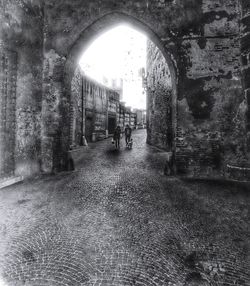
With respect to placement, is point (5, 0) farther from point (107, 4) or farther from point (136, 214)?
point (136, 214)

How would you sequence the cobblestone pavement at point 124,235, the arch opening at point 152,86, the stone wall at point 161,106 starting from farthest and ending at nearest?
the stone wall at point 161,106, the arch opening at point 152,86, the cobblestone pavement at point 124,235

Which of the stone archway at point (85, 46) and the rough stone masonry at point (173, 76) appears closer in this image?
the rough stone masonry at point (173, 76)

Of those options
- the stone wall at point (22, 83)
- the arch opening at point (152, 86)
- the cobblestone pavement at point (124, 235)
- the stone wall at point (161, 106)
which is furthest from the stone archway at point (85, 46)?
the stone wall at point (161, 106)

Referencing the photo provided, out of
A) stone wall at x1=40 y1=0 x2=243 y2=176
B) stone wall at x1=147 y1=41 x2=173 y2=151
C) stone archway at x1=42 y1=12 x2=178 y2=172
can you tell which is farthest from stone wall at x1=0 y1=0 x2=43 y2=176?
stone wall at x1=147 y1=41 x2=173 y2=151

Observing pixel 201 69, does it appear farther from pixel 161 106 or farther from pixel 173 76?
pixel 161 106

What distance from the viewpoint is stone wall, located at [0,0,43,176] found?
5.30 metres

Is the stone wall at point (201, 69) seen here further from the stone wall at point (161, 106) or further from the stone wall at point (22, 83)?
the stone wall at point (161, 106)

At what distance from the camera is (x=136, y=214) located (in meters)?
3.58

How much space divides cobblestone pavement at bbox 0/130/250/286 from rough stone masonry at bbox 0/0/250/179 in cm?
113

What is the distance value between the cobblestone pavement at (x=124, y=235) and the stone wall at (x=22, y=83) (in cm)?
109

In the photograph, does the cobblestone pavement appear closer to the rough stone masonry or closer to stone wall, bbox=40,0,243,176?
the rough stone masonry

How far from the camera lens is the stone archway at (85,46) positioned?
6160mm

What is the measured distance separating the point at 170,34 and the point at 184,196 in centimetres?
472

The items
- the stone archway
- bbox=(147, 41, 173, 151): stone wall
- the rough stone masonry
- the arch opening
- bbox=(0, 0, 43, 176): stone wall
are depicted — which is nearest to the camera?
bbox=(0, 0, 43, 176): stone wall
